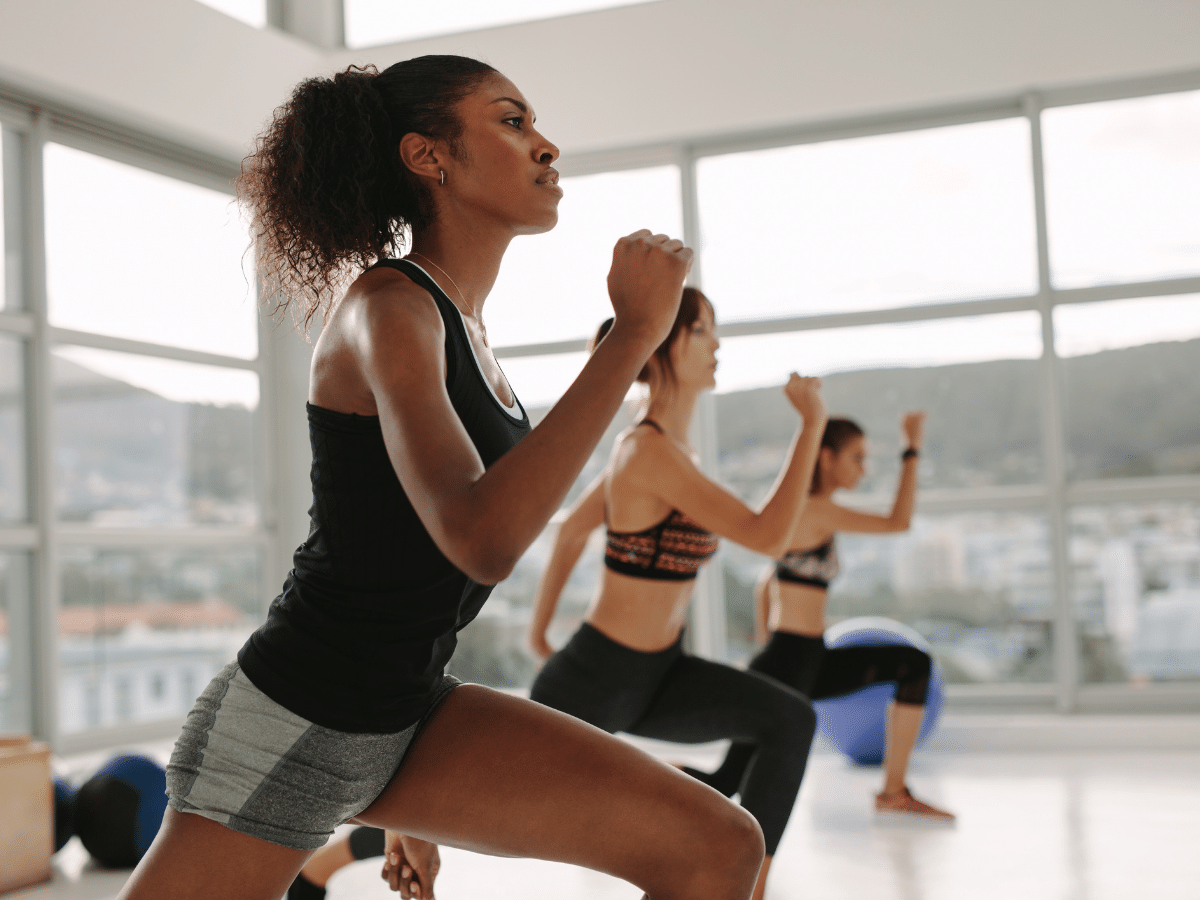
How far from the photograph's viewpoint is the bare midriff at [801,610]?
11.2 feet

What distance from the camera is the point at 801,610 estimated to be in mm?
3404

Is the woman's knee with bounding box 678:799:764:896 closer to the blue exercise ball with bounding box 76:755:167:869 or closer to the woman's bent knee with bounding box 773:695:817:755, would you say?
the woman's bent knee with bounding box 773:695:817:755

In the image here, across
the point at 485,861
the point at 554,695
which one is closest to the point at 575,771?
the point at 554,695

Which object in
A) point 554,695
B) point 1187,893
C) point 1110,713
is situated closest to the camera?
point 554,695

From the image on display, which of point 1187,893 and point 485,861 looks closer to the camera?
point 1187,893

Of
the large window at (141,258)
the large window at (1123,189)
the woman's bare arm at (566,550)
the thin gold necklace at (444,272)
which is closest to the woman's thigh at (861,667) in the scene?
the woman's bare arm at (566,550)

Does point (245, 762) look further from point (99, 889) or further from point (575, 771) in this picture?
point (99, 889)

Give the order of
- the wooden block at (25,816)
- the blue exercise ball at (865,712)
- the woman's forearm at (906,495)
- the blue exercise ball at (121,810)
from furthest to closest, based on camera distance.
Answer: the blue exercise ball at (865,712) < the woman's forearm at (906,495) < the blue exercise ball at (121,810) < the wooden block at (25,816)

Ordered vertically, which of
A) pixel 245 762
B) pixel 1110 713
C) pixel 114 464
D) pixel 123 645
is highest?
pixel 114 464

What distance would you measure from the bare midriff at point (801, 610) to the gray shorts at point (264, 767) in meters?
2.33

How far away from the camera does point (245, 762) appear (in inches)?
46.1

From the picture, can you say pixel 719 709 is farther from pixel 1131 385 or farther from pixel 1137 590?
pixel 1131 385

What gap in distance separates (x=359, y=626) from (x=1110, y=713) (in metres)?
4.87

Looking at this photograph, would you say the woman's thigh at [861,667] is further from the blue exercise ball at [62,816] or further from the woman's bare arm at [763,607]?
the blue exercise ball at [62,816]
